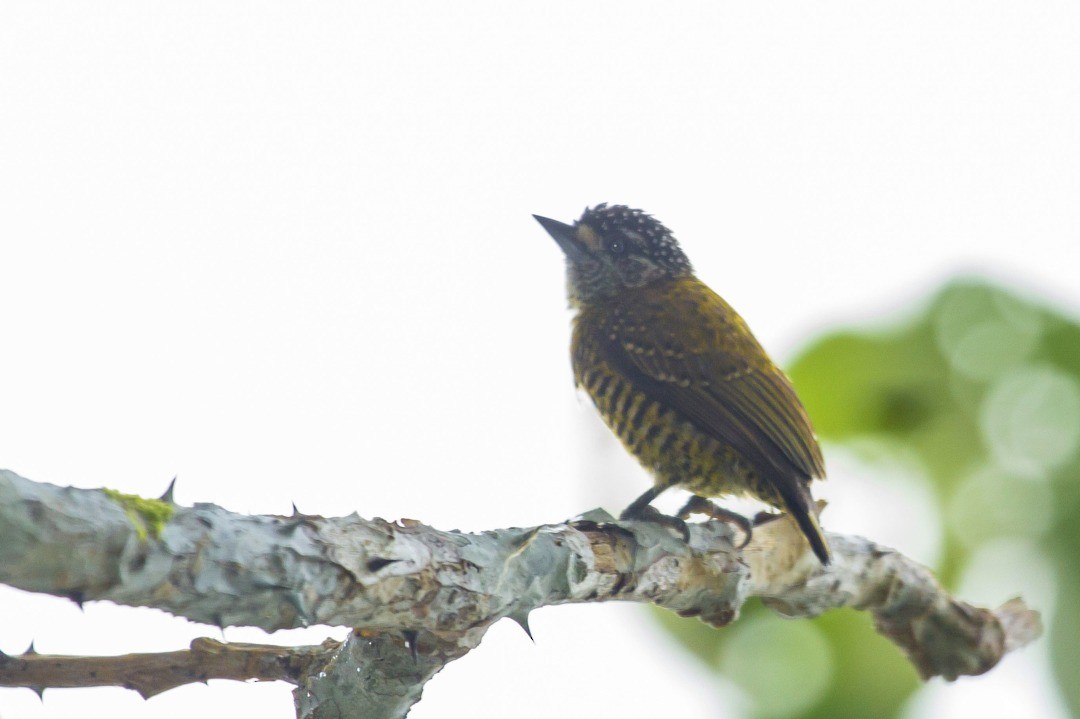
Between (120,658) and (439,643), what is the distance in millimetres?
698

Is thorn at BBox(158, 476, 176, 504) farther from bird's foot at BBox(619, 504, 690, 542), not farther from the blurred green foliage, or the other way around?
the blurred green foliage

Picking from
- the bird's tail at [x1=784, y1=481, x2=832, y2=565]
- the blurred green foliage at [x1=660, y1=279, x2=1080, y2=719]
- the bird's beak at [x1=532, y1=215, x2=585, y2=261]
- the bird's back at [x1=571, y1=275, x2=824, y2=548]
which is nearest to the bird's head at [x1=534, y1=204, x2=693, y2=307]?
the bird's beak at [x1=532, y1=215, x2=585, y2=261]

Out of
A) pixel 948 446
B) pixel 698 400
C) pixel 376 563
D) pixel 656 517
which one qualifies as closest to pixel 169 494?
pixel 376 563

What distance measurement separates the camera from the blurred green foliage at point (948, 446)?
13.2ft

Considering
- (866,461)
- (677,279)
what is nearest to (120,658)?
(866,461)

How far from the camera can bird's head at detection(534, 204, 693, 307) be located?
503 cm

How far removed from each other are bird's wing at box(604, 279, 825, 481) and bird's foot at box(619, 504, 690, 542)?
438mm

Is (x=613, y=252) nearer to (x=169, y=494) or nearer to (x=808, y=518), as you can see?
(x=808, y=518)

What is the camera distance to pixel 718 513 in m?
4.32

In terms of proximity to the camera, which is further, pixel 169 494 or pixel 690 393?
pixel 690 393

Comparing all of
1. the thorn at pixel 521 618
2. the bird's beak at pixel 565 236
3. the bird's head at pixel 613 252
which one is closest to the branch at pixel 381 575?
the thorn at pixel 521 618

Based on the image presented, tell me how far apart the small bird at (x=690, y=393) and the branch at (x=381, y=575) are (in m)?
0.24

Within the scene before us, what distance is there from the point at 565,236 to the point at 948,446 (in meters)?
2.01

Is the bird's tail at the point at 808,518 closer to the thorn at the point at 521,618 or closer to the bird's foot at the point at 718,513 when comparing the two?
the bird's foot at the point at 718,513
